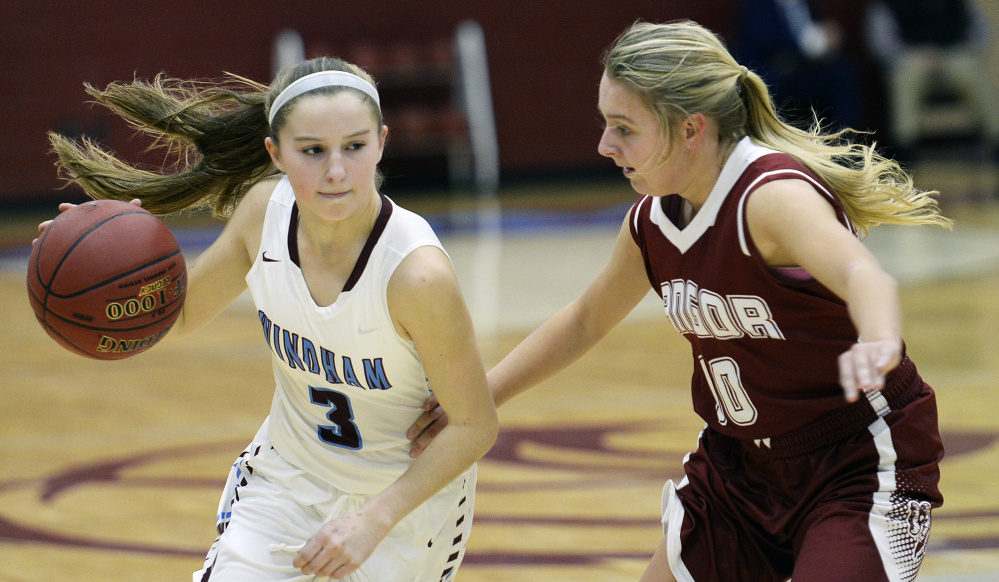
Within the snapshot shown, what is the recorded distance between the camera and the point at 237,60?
44.4 feet

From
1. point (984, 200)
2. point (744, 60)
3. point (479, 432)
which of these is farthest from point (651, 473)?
point (744, 60)

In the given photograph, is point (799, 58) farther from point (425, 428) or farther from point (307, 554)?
point (307, 554)

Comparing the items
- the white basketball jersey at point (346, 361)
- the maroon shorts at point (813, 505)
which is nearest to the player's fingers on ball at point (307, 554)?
the white basketball jersey at point (346, 361)

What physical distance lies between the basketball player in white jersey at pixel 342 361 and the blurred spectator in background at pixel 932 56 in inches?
467

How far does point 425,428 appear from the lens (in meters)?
2.50

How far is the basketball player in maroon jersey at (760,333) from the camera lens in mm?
2236

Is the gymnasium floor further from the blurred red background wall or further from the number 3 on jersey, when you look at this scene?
the blurred red background wall

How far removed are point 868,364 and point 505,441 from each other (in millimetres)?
3202

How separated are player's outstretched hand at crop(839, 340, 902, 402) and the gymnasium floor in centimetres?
171

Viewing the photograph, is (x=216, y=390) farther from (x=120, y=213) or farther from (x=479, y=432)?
(x=479, y=432)

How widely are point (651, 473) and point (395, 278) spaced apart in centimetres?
223

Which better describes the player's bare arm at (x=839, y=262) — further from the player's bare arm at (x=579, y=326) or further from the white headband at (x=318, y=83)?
the white headband at (x=318, y=83)

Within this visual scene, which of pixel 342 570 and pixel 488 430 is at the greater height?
pixel 488 430

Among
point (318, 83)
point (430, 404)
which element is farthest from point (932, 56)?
point (318, 83)
